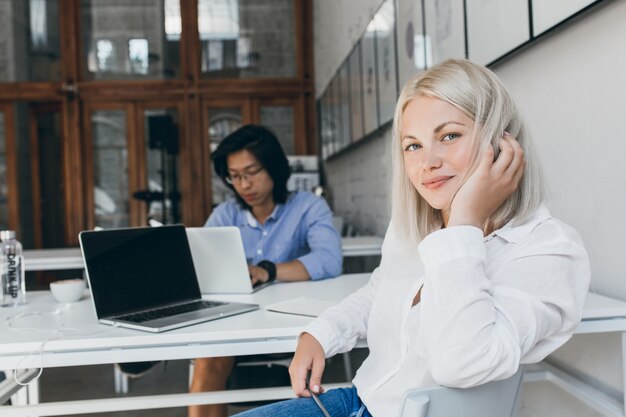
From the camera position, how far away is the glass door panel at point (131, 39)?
6555mm

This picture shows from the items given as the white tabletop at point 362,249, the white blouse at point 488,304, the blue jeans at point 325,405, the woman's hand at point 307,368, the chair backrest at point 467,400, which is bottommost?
the blue jeans at point 325,405

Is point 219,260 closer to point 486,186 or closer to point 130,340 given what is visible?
point 130,340

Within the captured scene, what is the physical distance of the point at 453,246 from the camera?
873 millimetres

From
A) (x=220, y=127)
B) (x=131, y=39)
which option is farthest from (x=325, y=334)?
(x=131, y=39)

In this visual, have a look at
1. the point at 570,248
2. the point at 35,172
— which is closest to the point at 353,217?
the point at 570,248

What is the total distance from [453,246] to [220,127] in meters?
5.93

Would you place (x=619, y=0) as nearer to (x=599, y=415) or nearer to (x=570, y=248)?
(x=570, y=248)

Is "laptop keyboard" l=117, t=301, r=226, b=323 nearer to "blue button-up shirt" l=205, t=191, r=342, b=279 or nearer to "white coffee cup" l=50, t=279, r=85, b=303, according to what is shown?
"white coffee cup" l=50, t=279, r=85, b=303

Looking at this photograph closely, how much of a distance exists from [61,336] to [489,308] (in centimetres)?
96

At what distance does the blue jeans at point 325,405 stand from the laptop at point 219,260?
0.71m

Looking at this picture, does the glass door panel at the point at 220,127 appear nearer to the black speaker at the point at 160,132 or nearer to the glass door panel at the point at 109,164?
the black speaker at the point at 160,132

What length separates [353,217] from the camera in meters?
4.47

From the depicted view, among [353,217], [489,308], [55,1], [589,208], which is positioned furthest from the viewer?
[55,1]

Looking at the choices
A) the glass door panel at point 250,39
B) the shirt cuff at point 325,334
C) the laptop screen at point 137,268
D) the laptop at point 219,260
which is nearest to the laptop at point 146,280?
the laptop screen at point 137,268
